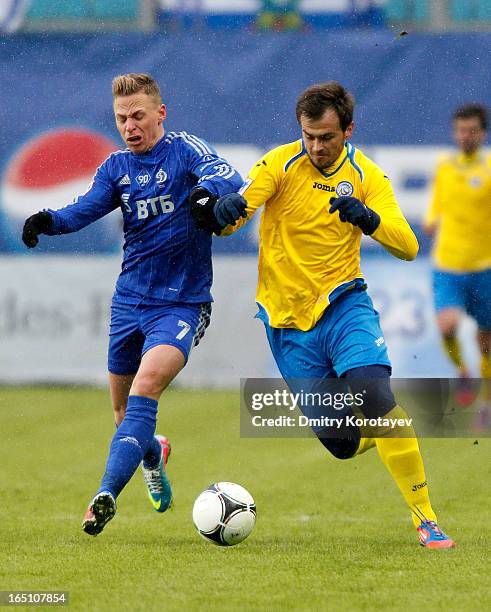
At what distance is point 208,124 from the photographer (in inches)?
476

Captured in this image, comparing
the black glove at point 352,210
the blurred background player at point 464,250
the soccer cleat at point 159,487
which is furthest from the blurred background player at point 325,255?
the blurred background player at point 464,250

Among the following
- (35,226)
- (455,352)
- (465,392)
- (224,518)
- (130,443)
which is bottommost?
(465,392)

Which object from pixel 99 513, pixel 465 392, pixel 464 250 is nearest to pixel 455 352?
pixel 465 392

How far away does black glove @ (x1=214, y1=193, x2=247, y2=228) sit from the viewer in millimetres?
5379

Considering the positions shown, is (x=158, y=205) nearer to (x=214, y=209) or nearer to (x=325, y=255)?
(x=214, y=209)

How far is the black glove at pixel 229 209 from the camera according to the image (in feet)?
17.6

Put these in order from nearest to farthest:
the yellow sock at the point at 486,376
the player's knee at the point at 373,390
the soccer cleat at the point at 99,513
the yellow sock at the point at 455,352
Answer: the soccer cleat at the point at 99,513 < the player's knee at the point at 373,390 < the yellow sock at the point at 486,376 < the yellow sock at the point at 455,352

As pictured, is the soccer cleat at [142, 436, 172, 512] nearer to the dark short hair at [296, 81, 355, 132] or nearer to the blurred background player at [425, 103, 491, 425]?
the dark short hair at [296, 81, 355, 132]

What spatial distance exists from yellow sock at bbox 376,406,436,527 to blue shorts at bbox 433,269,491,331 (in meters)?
5.00

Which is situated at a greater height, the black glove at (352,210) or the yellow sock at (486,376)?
the black glove at (352,210)

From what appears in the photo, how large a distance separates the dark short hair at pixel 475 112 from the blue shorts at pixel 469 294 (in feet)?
4.87

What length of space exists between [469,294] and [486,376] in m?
0.70

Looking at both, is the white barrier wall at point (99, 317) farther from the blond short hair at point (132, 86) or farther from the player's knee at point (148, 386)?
the player's knee at point (148, 386)

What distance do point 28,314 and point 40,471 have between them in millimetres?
3960
